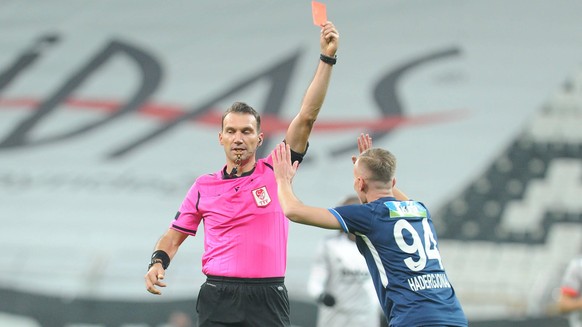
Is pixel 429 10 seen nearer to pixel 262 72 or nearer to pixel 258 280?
pixel 262 72

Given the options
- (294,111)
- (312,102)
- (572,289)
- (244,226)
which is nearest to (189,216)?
(244,226)

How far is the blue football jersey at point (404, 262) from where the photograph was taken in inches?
180

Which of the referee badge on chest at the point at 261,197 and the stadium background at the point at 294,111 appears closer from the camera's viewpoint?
the referee badge on chest at the point at 261,197

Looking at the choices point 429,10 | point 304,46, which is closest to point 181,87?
point 304,46

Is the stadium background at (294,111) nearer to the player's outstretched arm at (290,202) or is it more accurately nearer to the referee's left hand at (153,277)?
the referee's left hand at (153,277)

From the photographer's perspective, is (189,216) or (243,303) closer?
(243,303)

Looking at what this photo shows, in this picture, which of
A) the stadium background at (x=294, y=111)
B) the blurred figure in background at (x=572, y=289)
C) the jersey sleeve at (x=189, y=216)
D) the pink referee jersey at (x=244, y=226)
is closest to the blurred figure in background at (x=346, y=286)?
the blurred figure in background at (x=572, y=289)

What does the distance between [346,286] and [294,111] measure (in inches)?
313

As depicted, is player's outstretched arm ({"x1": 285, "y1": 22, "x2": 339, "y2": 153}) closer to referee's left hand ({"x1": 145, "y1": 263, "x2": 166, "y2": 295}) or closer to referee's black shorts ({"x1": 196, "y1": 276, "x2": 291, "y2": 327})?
referee's black shorts ({"x1": 196, "y1": 276, "x2": 291, "y2": 327})

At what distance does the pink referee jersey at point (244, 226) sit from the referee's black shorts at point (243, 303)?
4 cm

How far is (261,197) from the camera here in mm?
4824

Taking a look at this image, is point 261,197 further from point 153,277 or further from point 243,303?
point 153,277

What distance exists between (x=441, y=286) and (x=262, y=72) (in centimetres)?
1211

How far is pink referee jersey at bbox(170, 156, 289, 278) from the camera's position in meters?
4.73
